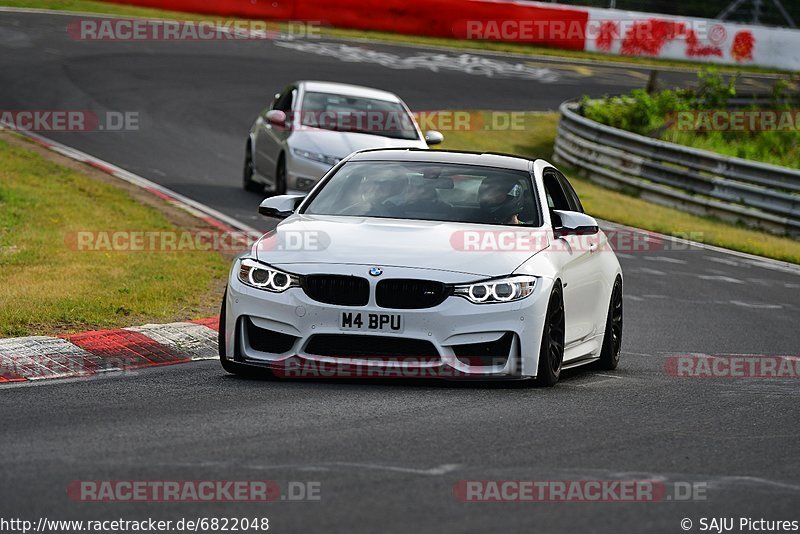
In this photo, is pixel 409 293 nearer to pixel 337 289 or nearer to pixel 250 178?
pixel 337 289

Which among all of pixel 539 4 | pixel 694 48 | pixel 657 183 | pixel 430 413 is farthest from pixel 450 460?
pixel 694 48

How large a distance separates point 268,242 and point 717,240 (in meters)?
12.6

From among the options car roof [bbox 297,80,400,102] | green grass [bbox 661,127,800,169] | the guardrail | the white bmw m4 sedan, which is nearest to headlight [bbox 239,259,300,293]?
the white bmw m4 sedan

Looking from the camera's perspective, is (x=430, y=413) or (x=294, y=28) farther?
(x=294, y=28)

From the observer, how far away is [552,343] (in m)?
8.96

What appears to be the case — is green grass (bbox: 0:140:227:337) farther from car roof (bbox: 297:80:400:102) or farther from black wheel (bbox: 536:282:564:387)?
black wheel (bbox: 536:282:564:387)

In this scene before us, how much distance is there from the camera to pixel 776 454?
7.16 metres

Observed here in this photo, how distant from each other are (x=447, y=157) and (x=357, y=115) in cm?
991

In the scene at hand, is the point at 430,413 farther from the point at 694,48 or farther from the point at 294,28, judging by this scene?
the point at 694,48

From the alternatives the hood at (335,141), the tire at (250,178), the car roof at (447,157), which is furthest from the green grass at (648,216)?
the car roof at (447,157)

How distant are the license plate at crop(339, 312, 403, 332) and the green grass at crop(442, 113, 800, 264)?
1203 cm

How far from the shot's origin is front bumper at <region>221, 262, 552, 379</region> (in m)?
8.45

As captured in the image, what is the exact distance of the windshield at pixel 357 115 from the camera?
1980cm

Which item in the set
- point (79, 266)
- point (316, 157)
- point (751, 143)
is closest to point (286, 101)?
point (316, 157)
